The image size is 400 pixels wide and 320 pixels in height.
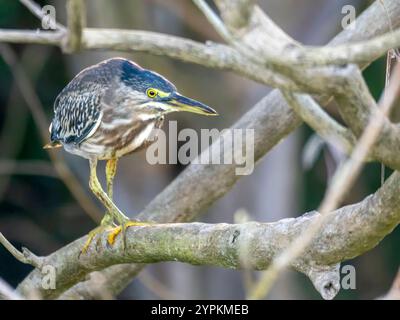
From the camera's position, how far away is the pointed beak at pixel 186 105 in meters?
2.78

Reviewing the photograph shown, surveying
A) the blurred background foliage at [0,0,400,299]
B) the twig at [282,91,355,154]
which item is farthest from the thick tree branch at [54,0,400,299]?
the blurred background foliage at [0,0,400,299]

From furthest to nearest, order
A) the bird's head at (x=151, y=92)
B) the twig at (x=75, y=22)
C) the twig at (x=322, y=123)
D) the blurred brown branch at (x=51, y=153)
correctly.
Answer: the blurred brown branch at (x=51, y=153) → the bird's head at (x=151, y=92) → the twig at (x=322, y=123) → the twig at (x=75, y=22)

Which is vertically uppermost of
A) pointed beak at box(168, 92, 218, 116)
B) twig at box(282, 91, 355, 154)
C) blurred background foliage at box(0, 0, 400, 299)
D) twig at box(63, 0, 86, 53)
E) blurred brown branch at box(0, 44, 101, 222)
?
blurred background foliage at box(0, 0, 400, 299)

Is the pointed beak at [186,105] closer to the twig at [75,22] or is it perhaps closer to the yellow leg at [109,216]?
the yellow leg at [109,216]

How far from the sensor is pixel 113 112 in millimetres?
3143

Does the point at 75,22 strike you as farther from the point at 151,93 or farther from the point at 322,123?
the point at 151,93

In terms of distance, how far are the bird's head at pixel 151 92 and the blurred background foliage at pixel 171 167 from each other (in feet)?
7.51

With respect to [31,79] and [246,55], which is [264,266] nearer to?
[246,55]


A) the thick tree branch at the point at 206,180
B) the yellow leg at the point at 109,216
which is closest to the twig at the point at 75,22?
the yellow leg at the point at 109,216

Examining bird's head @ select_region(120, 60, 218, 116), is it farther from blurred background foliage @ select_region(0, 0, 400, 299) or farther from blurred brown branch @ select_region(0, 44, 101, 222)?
blurred background foliage @ select_region(0, 0, 400, 299)

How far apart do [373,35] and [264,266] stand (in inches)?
46.4

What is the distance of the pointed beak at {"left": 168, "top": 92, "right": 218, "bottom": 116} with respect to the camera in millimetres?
2779
